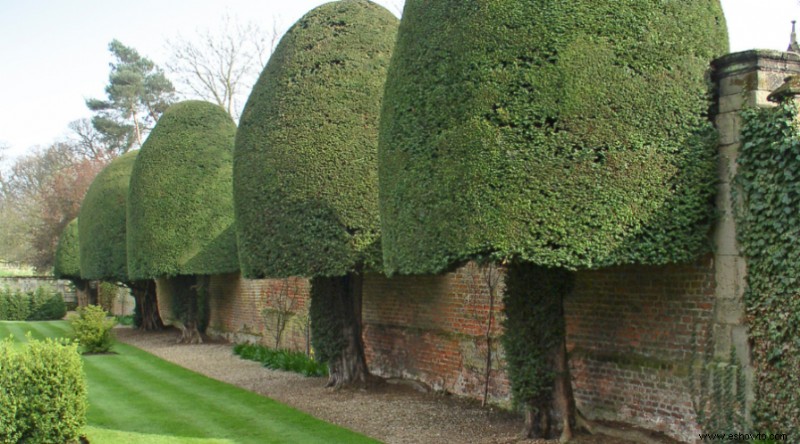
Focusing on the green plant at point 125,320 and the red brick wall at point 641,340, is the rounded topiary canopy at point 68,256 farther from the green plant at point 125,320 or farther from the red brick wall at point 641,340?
the red brick wall at point 641,340

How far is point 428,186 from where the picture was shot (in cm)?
713

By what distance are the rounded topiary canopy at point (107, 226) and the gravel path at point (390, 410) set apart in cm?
984

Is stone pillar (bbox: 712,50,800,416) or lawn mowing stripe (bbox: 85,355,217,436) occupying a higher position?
stone pillar (bbox: 712,50,800,416)


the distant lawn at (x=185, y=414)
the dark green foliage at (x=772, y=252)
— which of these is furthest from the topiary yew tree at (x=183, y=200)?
the dark green foliage at (x=772, y=252)


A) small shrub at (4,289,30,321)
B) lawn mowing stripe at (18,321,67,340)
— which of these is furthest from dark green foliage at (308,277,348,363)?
small shrub at (4,289,30,321)

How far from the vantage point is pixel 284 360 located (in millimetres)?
14719

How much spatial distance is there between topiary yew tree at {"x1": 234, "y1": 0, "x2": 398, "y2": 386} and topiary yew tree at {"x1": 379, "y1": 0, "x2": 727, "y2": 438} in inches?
151

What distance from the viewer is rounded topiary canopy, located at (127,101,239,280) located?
19.1m

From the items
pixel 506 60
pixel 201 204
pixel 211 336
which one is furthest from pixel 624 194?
pixel 211 336

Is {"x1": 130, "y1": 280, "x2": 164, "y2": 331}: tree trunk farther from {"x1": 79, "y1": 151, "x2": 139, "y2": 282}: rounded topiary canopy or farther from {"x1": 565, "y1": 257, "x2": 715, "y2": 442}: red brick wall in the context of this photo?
{"x1": 565, "y1": 257, "x2": 715, "y2": 442}: red brick wall

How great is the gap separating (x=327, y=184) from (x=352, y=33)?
256cm

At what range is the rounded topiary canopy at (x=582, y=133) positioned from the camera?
6441 millimetres

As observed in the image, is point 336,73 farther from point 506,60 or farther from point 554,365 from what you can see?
point 554,365

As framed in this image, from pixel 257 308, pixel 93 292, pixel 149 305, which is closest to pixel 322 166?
pixel 257 308
